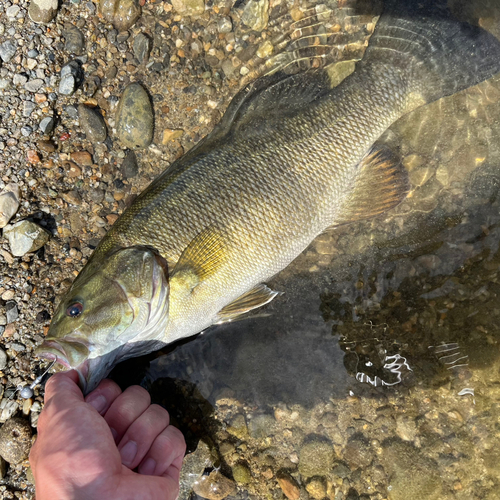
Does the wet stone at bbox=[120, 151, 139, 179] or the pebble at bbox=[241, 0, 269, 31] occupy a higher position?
the pebble at bbox=[241, 0, 269, 31]

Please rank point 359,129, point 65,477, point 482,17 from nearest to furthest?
point 65,477 < point 359,129 < point 482,17

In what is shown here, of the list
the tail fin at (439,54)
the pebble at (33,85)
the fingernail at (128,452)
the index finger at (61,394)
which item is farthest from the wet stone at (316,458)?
the pebble at (33,85)

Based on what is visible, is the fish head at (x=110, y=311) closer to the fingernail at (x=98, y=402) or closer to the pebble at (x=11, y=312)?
the fingernail at (x=98, y=402)

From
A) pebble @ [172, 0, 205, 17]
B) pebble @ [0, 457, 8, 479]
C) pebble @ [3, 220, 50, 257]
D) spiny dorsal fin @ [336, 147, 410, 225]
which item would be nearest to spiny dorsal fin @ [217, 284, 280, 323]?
spiny dorsal fin @ [336, 147, 410, 225]

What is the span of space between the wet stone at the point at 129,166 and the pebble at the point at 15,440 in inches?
88.8

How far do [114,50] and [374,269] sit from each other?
305 cm

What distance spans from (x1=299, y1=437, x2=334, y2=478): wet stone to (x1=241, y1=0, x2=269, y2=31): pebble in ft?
12.1

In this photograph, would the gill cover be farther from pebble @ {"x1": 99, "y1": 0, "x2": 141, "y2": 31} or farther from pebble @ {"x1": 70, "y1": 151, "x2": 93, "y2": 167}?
pebble @ {"x1": 99, "y1": 0, "x2": 141, "y2": 31}

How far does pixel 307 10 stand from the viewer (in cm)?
341

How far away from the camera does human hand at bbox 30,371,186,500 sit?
212 centimetres

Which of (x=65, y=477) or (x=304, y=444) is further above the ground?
(x=65, y=477)

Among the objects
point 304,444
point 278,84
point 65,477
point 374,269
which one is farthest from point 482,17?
point 65,477

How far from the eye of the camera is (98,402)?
2.67m

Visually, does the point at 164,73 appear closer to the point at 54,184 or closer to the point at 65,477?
the point at 54,184
